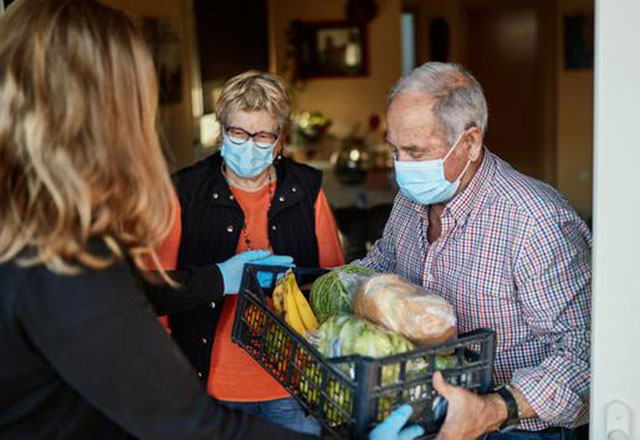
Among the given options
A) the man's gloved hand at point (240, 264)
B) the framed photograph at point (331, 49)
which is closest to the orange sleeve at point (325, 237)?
the man's gloved hand at point (240, 264)

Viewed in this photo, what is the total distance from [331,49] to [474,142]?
5.24 m

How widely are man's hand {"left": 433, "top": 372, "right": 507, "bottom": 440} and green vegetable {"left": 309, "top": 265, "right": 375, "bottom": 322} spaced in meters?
0.32

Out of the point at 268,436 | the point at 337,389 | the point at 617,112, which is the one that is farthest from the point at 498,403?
the point at 617,112

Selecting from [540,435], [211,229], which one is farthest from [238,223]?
[540,435]

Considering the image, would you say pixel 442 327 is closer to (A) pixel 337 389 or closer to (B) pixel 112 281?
(A) pixel 337 389

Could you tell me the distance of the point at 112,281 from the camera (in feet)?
3.60

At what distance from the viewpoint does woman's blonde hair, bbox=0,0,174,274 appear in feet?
3.56

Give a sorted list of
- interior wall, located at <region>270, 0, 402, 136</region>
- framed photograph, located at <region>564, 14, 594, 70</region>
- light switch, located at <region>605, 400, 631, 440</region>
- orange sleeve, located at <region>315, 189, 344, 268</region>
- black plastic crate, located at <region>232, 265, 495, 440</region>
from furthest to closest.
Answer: framed photograph, located at <region>564, 14, 594, 70</region> < interior wall, located at <region>270, 0, 402, 136</region> < orange sleeve, located at <region>315, 189, 344, 268</region> < light switch, located at <region>605, 400, 631, 440</region> < black plastic crate, located at <region>232, 265, 495, 440</region>

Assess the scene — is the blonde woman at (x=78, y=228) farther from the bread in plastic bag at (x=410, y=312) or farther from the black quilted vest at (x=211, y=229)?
the black quilted vest at (x=211, y=229)

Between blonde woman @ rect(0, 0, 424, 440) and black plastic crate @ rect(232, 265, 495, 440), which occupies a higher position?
blonde woman @ rect(0, 0, 424, 440)

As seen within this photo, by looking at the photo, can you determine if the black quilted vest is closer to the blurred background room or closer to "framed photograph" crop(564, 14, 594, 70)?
the blurred background room

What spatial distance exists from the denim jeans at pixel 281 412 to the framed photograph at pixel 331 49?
5001 millimetres

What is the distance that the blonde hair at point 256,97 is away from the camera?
219 centimetres

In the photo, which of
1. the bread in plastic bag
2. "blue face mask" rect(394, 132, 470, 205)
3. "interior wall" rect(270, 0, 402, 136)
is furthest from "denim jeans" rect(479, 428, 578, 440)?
"interior wall" rect(270, 0, 402, 136)
